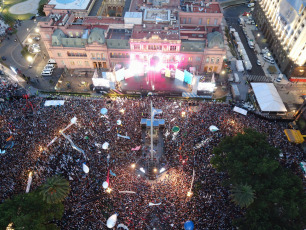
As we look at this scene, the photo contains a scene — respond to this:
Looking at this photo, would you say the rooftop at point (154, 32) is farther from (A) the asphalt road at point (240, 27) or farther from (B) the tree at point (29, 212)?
(B) the tree at point (29, 212)

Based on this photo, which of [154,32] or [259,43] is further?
[259,43]

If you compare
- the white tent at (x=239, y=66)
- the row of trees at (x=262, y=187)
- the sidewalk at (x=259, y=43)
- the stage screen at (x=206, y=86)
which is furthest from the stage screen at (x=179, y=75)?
the row of trees at (x=262, y=187)

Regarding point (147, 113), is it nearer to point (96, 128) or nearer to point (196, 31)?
point (96, 128)

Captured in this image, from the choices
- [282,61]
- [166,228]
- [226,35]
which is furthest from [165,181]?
[226,35]

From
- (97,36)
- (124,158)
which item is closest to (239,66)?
(97,36)

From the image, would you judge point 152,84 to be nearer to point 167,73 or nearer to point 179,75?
point 167,73

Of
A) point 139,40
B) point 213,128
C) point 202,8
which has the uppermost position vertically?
point 202,8
